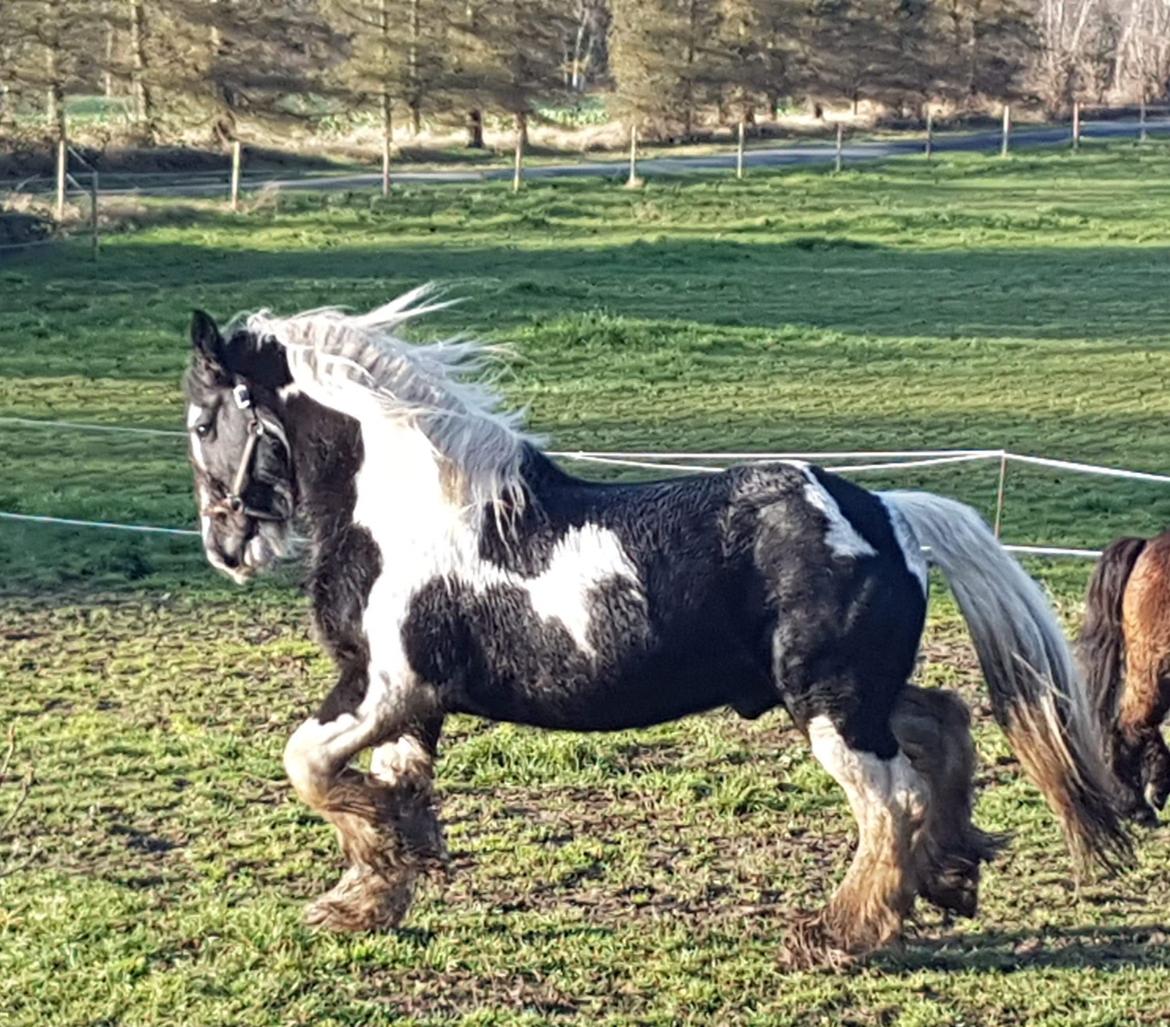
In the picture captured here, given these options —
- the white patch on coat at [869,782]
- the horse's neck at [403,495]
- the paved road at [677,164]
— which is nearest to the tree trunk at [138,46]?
the paved road at [677,164]

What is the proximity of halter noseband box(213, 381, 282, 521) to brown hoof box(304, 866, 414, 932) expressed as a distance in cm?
118

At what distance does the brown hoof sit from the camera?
5801mm

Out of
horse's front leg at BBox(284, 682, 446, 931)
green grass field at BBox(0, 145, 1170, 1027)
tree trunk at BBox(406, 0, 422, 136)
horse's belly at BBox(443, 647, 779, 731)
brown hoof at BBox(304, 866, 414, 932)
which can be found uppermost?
tree trunk at BBox(406, 0, 422, 136)

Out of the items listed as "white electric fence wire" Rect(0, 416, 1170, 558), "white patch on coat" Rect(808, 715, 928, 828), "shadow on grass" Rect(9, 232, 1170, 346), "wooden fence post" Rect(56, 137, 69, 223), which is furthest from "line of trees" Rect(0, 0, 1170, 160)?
"white patch on coat" Rect(808, 715, 928, 828)

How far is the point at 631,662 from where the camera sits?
563 centimetres

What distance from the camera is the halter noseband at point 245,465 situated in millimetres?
5926

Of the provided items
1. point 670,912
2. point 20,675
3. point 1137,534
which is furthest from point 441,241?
point 670,912

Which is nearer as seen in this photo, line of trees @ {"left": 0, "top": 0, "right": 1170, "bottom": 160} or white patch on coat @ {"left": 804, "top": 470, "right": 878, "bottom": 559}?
white patch on coat @ {"left": 804, "top": 470, "right": 878, "bottom": 559}

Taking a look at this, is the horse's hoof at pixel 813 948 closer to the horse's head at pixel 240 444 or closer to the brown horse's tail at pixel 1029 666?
the brown horse's tail at pixel 1029 666

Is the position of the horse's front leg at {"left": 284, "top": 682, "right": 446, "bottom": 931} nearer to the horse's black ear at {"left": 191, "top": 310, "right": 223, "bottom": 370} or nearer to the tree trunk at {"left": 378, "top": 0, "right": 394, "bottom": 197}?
the horse's black ear at {"left": 191, "top": 310, "right": 223, "bottom": 370}

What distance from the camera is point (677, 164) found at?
45.8 m

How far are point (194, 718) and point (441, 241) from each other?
23335mm

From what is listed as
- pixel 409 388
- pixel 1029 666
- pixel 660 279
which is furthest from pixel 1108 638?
pixel 660 279

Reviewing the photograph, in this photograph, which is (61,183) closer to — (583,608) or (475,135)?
(475,135)
